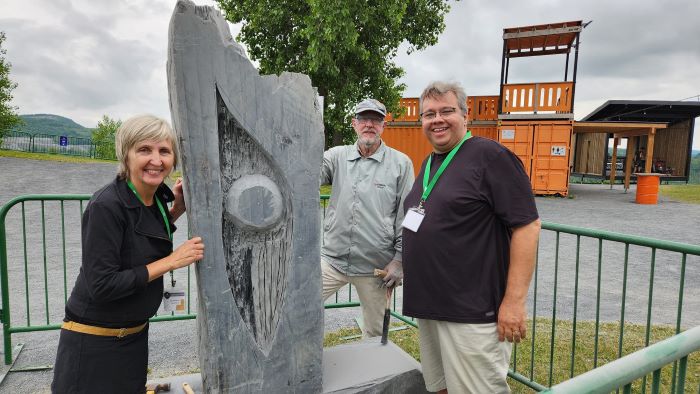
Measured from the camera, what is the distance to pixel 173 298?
1895 mm

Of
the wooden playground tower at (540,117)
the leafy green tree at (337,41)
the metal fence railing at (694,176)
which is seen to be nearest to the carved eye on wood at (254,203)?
the leafy green tree at (337,41)

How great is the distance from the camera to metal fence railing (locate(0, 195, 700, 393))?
274 cm

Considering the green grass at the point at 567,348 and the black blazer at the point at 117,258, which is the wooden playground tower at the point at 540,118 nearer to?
the green grass at the point at 567,348

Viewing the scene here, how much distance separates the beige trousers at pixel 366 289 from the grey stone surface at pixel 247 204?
683 mm

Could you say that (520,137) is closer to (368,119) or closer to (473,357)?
(368,119)

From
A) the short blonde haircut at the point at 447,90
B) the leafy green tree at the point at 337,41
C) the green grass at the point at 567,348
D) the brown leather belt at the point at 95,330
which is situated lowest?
the green grass at the point at 567,348

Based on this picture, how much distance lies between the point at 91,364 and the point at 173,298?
1.33 feet

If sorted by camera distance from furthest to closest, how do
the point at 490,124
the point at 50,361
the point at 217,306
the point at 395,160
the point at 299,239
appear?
1. the point at 490,124
2. the point at 50,361
3. the point at 395,160
4. the point at 299,239
5. the point at 217,306

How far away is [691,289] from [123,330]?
6.11m

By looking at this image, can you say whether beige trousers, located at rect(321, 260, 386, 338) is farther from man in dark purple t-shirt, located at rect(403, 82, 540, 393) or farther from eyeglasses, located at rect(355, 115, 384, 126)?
eyeglasses, located at rect(355, 115, 384, 126)

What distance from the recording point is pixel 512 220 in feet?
5.57

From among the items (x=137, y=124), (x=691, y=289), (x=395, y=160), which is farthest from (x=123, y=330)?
(x=691, y=289)

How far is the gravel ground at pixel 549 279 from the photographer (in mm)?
3414

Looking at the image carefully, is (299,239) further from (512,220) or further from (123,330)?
(512,220)
